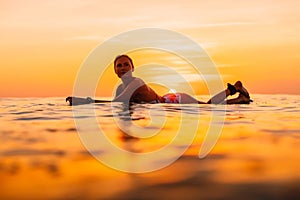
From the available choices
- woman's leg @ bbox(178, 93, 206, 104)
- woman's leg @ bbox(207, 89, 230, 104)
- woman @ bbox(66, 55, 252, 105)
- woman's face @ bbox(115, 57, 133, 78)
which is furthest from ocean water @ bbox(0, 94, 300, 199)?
woman's leg @ bbox(178, 93, 206, 104)

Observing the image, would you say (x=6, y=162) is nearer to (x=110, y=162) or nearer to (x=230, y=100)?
(x=110, y=162)

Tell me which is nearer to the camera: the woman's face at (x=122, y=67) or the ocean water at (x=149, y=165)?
the ocean water at (x=149, y=165)

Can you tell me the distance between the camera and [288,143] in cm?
381

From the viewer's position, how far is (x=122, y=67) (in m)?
10.9

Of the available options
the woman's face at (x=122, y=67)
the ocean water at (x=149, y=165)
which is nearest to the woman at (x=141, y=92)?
the woman's face at (x=122, y=67)

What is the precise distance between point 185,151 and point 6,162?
1526 millimetres

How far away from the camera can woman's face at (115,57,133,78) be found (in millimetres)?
10875

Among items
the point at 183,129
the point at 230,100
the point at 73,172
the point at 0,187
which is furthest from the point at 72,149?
the point at 230,100

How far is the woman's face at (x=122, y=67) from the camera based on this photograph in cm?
1088

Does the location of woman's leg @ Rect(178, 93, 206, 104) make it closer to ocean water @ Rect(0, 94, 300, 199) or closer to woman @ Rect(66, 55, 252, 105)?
woman @ Rect(66, 55, 252, 105)

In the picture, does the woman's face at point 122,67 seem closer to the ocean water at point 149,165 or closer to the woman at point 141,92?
the woman at point 141,92

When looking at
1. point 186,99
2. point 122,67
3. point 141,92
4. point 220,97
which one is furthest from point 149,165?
point 186,99

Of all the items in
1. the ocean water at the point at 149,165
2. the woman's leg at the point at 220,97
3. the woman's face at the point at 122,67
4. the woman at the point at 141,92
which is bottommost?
the ocean water at the point at 149,165

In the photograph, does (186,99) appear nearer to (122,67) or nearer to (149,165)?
(122,67)
